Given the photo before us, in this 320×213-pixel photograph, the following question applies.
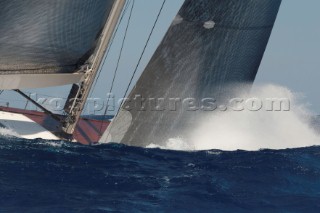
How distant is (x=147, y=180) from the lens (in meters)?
9.38

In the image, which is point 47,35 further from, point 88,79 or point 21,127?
point 21,127

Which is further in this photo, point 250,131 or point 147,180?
point 250,131

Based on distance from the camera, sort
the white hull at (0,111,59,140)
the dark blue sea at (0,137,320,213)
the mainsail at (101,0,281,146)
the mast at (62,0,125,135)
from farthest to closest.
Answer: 1. the mainsail at (101,0,281,146)
2. the white hull at (0,111,59,140)
3. the mast at (62,0,125,135)
4. the dark blue sea at (0,137,320,213)

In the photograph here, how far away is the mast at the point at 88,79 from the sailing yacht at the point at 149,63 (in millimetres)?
23

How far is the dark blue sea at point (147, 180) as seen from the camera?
7898mm

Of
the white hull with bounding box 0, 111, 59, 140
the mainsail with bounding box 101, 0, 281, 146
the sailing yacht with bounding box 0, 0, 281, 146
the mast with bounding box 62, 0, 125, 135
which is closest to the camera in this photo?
the sailing yacht with bounding box 0, 0, 281, 146

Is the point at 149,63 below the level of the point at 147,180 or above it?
above

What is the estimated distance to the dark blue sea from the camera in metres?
7.90

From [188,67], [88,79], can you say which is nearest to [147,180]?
[88,79]

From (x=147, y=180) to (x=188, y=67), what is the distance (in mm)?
4557

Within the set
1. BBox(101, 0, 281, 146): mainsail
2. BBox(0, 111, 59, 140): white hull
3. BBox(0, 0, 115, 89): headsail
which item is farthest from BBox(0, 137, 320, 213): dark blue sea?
BBox(0, 0, 115, 89): headsail

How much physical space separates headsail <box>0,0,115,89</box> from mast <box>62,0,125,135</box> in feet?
0.68

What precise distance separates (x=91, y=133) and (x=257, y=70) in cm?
502

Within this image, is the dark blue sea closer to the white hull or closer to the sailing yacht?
the white hull
